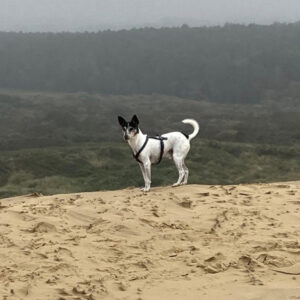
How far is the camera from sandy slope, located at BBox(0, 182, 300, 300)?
557 cm

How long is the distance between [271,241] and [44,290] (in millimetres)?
3166

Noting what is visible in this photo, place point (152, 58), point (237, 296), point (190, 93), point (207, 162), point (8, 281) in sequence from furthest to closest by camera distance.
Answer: point (152, 58), point (190, 93), point (207, 162), point (8, 281), point (237, 296)

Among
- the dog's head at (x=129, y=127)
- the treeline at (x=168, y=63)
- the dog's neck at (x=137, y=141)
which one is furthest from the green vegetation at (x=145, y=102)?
the dog's head at (x=129, y=127)

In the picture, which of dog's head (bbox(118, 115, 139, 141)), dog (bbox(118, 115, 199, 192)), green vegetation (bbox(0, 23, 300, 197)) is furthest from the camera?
green vegetation (bbox(0, 23, 300, 197))

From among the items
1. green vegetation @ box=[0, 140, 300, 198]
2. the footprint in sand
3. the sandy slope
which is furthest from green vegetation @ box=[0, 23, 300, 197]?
the footprint in sand

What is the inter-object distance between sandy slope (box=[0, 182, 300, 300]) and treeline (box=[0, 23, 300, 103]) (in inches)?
3498

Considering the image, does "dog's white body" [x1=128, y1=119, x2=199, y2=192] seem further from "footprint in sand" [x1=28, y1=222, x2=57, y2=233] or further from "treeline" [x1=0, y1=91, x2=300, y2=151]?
"treeline" [x1=0, y1=91, x2=300, y2=151]

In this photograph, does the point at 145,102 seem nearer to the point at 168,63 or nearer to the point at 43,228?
the point at 168,63

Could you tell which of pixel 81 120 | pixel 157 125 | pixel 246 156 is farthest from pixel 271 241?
pixel 81 120

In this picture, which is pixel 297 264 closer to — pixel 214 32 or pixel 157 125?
pixel 157 125

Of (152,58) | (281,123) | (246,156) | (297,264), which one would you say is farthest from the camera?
(152,58)

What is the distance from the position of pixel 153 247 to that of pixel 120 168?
78.1 ft

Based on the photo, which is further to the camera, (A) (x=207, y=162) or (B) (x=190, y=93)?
(B) (x=190, y=93)

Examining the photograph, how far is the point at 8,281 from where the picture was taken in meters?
5.65
